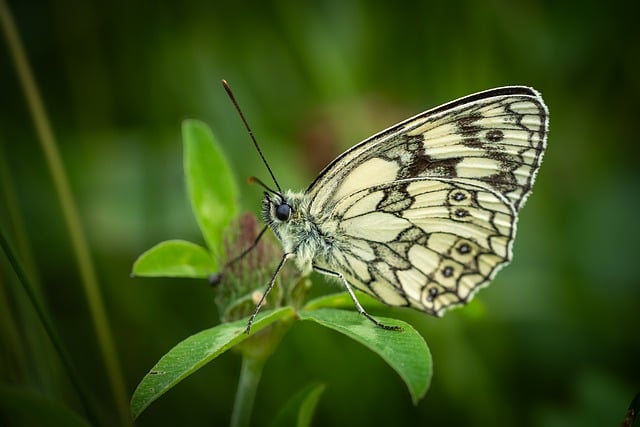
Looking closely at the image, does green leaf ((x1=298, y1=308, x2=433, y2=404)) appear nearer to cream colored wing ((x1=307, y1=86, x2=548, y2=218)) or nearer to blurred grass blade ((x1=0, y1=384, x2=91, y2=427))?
cream colored wing ((x1=307, y1=86, x2=548, y2=218))

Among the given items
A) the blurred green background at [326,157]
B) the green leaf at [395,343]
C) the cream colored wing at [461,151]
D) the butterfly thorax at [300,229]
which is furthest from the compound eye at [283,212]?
the blurred green background at [326,157]

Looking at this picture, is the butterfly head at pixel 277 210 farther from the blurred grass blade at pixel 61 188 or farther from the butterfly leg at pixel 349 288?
the blurred grass blade at pixel 61 188

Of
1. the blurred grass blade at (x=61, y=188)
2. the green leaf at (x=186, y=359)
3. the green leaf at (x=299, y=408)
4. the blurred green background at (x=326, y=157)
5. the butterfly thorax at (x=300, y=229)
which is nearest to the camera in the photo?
the green leaf at (x=186, y=359)

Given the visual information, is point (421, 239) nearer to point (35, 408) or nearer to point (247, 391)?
point (247, 391)

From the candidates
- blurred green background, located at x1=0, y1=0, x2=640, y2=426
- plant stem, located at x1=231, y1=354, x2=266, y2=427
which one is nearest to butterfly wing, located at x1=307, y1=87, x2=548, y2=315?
plant stem, located at x1=231, y1=354, x2=266, y2=427

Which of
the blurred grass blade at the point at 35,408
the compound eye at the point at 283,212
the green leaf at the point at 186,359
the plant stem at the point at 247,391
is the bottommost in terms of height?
the plant stem at the point at 247,391

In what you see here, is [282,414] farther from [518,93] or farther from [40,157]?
[40,157]
